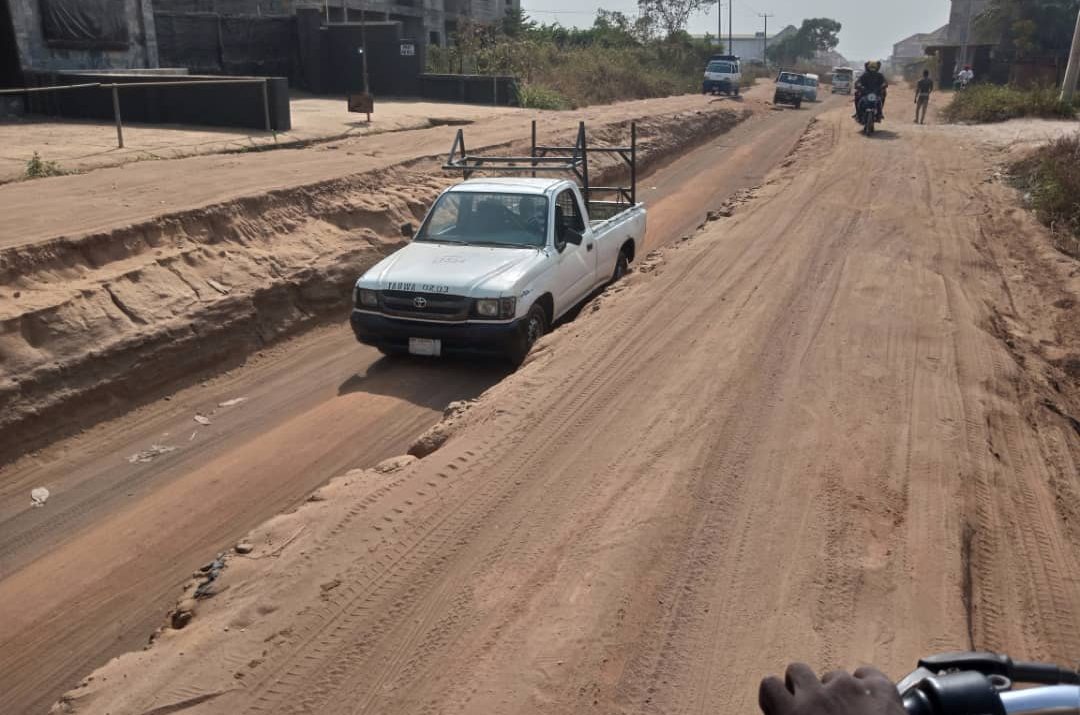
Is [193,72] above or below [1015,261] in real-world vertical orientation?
above

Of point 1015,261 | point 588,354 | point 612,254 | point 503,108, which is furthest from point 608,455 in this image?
point 503,108

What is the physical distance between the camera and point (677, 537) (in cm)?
486

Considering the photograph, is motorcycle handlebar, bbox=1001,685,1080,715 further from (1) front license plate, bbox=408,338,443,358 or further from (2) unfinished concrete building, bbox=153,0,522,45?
(2) unfinished concrete building, bbox=153,0,522,45

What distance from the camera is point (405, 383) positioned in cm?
911

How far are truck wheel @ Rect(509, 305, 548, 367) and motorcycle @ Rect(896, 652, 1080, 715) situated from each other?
6972 millimetres

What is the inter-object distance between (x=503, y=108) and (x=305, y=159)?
54.8ft

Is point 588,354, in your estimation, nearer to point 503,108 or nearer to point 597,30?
point 503,108

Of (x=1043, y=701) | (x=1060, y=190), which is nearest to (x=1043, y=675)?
(x=1043, y=701)

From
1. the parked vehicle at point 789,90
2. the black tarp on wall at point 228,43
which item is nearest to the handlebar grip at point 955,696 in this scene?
the black tarp on wall at point 228,43

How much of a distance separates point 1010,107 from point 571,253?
23.7 metres

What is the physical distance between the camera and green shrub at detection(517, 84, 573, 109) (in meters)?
34.0

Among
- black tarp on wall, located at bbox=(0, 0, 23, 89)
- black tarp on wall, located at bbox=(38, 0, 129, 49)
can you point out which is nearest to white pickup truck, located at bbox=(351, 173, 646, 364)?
black tarp on wall, located at bbox=(0, 0, 23, 89)

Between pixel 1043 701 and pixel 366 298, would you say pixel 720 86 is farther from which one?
pixel 1043 701

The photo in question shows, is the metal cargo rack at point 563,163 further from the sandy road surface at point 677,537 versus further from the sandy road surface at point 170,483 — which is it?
the sandy road surface at point 677,537
